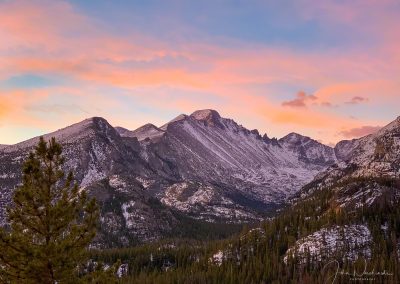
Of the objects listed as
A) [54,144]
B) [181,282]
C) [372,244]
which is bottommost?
[181,282]

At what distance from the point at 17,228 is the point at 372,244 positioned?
186622 millimetres

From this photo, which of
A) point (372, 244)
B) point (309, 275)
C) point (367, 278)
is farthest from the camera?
point (372, 244)

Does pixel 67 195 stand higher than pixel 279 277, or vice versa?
pixel 67 195

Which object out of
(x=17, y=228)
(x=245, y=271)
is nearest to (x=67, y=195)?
(x=17, y=228)

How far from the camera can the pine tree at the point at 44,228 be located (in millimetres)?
32094

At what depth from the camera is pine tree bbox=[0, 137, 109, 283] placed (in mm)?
32094

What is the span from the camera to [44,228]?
33.5m

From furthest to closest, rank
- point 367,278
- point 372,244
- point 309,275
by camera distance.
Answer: point 372,244 < point 309,275 < point 367,278

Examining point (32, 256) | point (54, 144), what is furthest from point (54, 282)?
point (54, 144)

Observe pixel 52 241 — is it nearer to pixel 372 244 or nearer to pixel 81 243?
pixel 81 243

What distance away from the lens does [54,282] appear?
33.4 meters

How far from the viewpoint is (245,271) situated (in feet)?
645

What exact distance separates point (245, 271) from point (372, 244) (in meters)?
53.4

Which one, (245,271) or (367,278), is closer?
(367,278)
